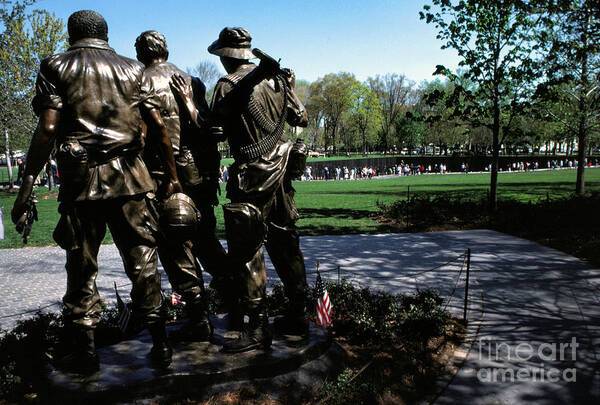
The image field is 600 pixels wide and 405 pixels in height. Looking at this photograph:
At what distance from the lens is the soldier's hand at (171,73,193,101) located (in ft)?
13.5

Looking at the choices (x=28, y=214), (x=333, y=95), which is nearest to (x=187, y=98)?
(x=28, y=214)

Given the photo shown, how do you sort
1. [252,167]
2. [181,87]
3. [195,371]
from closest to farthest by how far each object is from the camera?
[195,371]
[252,167]
[181,87]

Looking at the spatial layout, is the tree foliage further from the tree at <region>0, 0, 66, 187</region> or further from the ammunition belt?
the ammunition belt

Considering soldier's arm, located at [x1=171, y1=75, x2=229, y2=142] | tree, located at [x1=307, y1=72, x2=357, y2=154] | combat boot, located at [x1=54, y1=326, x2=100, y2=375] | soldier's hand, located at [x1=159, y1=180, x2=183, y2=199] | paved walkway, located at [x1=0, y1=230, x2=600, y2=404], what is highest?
tree, located at [x1=307, y1=72, x2=357, y2=154]

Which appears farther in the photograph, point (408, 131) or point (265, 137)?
point (408, 131)

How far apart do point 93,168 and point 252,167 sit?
1.27 meters

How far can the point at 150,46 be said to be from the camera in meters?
4.41

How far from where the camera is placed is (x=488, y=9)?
45.1 feet

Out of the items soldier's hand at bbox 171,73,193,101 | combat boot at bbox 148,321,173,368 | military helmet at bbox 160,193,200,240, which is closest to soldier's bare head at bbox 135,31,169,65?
soldier's hand at bbox 171,73,193,101

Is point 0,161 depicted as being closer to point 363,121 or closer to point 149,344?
point 363,121

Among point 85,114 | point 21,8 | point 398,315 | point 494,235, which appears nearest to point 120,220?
point 85,114

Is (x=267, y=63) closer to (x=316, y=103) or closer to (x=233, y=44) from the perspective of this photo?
(x=233, y=44)

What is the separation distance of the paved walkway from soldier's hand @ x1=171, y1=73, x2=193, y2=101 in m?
3.60

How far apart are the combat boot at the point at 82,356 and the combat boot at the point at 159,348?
0.46 metres
